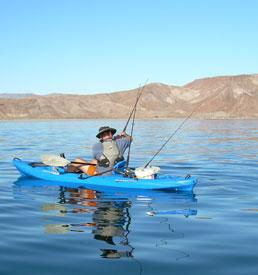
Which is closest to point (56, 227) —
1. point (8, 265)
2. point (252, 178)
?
point (8, 265)

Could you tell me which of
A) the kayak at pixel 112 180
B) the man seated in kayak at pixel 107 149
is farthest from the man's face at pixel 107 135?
the kayak at pixel 112 180

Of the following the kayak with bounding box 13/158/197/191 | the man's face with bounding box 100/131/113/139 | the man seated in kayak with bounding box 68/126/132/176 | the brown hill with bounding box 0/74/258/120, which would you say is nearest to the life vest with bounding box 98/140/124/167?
the man seated in kayak with bounding box 68/126/132/176

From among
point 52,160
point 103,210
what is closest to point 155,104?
point 52,160

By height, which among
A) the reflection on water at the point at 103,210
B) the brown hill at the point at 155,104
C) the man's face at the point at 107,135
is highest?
the brown hill at the point at 155,104

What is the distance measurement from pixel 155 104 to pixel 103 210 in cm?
16747

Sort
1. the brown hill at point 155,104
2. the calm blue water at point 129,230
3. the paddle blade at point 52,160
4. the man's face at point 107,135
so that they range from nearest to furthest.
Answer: the calm blue water at point 129,230 < the man's face at point 107,135 < the paddle blade at point 52,160 < the brown hill at point 155,104

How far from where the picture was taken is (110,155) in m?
11.3

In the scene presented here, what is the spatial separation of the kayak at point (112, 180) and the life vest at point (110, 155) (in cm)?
37

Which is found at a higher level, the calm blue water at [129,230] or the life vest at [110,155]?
the life vest at [110,155]

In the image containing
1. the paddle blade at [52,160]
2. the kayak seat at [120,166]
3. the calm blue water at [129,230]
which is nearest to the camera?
Answer: the calm blue water at [129,230]

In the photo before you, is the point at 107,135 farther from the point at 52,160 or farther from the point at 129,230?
the point at 129,230

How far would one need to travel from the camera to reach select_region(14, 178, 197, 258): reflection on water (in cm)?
671

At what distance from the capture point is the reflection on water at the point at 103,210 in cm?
671

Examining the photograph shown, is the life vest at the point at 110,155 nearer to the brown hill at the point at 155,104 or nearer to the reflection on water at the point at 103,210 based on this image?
the reflection on water at the point at 103,210
